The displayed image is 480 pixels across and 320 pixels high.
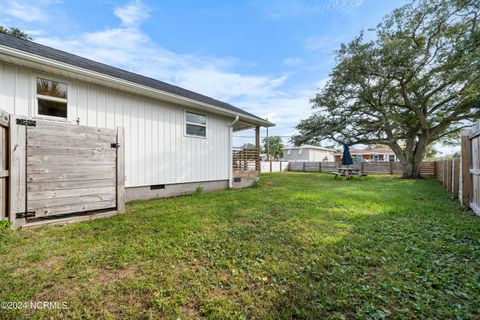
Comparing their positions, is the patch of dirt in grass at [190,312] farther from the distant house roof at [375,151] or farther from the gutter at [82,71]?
the distant house roof at [375,151]

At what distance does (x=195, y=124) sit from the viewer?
715 cm

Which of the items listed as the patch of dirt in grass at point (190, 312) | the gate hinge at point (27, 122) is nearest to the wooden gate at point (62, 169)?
the gate hinge at point (27, 122)

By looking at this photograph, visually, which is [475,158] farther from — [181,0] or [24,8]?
[24,8]

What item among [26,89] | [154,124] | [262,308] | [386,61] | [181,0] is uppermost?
[181,0]

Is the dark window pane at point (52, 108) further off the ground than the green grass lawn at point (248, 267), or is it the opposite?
the dark window pane at point (52, 108)

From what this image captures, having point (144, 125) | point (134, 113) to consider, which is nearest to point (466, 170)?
point (144, 125)

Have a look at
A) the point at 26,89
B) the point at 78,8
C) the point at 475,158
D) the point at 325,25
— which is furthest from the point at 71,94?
the point at 325,25

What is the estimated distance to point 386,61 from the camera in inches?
433

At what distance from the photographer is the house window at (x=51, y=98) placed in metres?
4.39

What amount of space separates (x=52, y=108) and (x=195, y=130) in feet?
12.3

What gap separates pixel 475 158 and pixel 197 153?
276 inches

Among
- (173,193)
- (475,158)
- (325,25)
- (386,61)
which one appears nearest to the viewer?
(475,158)

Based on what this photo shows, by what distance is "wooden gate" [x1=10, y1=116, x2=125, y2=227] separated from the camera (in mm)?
3270

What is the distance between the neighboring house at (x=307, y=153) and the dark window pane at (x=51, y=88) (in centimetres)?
2998
